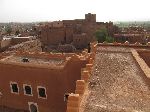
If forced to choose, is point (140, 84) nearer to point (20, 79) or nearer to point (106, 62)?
point (106, 62)

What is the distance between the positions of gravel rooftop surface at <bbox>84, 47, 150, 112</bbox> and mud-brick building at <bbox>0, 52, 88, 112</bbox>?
2.86 m

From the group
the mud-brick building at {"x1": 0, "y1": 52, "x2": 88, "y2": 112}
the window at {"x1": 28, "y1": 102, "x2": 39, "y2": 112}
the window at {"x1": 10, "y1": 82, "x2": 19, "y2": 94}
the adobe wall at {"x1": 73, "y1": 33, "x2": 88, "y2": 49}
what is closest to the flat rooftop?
the mud-brick building at {"x1": 0, "y1": 52, "x2": 88, "y2": 112}

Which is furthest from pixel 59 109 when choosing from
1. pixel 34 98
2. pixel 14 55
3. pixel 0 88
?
pixel 14 55

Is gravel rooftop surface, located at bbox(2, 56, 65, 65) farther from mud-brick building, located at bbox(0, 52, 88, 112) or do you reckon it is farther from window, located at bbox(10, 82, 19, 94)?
window, located at bbox(10, 82, 19, 94)

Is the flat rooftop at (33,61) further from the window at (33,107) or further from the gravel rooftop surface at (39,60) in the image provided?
the window at (33,107)

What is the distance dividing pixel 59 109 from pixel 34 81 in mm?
2641

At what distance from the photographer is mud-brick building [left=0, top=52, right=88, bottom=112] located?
1588cm

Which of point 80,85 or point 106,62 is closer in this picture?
point 80,85

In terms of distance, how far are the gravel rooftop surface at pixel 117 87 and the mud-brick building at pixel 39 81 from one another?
9.37 feet

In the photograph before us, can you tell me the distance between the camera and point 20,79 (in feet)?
58.5

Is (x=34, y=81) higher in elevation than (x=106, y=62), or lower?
lower

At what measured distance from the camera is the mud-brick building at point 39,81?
1588 cm

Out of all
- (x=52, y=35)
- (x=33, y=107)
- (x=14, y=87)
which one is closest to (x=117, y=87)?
(x=33, y=107)

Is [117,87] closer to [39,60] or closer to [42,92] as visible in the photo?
[42,92]
